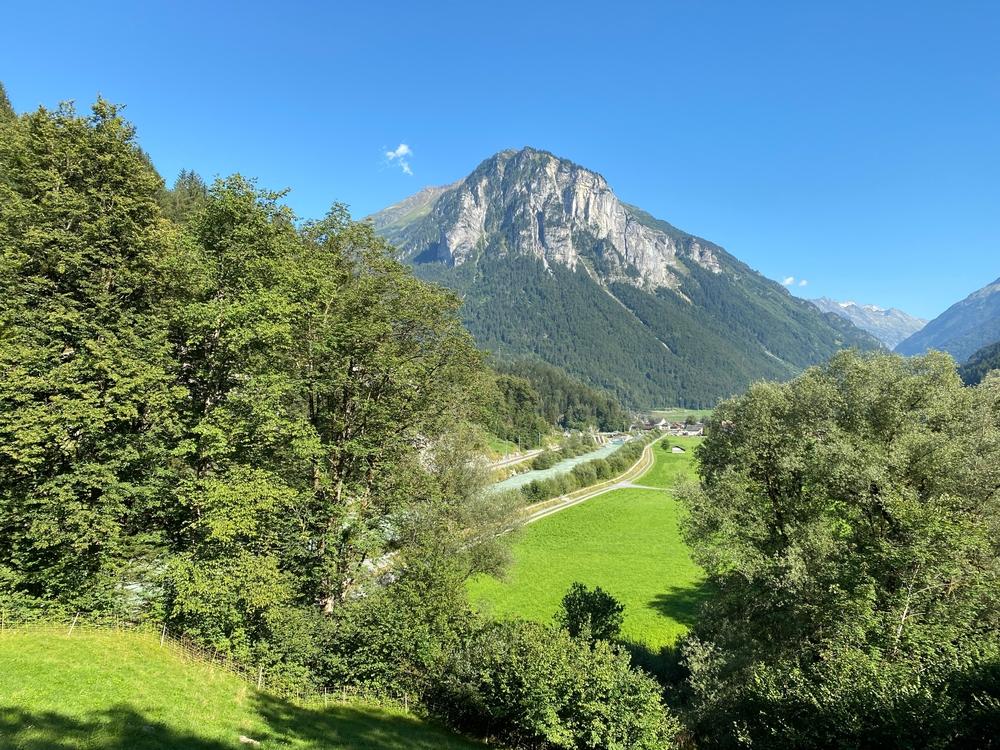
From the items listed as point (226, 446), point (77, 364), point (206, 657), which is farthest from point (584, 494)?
point (77, 364)

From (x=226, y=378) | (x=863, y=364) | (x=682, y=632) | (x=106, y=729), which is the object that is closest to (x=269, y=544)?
(x=226, y=378)

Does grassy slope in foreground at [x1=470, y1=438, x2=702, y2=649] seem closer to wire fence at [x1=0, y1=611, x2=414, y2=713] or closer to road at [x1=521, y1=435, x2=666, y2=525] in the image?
road at [x1=521, y1=435, x2=666, y2=525]

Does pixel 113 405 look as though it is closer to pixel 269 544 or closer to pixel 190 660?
pixel 269 544

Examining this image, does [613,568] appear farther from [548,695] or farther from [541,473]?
[541,473]

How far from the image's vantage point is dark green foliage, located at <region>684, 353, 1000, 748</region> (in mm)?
12328

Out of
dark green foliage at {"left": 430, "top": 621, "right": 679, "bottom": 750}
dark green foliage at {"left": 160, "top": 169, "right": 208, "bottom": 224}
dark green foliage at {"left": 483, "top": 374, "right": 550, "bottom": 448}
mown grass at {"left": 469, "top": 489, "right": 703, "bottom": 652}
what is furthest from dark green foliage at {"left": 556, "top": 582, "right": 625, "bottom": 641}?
dark green foliage at {"left": 483, "top": 374, "right": 550, "bottom": 448}

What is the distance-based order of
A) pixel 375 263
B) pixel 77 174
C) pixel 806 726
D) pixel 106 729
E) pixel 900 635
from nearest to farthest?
pixel 106 729
pixel 806 726
pixel 900 635
pixel 77 174
pixel 375 263

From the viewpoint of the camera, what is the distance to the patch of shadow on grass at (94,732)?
30.9 ft

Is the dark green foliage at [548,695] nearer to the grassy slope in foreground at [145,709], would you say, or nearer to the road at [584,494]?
the grassy slope in foreground at [145,709]

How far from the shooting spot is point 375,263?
2167cm

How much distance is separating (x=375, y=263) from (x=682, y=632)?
116 feet

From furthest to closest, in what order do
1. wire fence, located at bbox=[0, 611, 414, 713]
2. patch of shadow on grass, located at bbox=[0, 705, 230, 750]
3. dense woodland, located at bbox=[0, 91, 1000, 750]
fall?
1. wire fence, located at bbox=[0, 611, 414, 713]
2. dense woodland, located at bbox=[0, 91, 1000, 750]
3. patch of shadow on grass, located at bbox=[0, 705, 230, 750]

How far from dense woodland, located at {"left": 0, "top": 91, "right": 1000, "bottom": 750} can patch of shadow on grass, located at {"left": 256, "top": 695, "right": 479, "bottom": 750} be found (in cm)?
142

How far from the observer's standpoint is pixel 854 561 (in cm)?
1620
